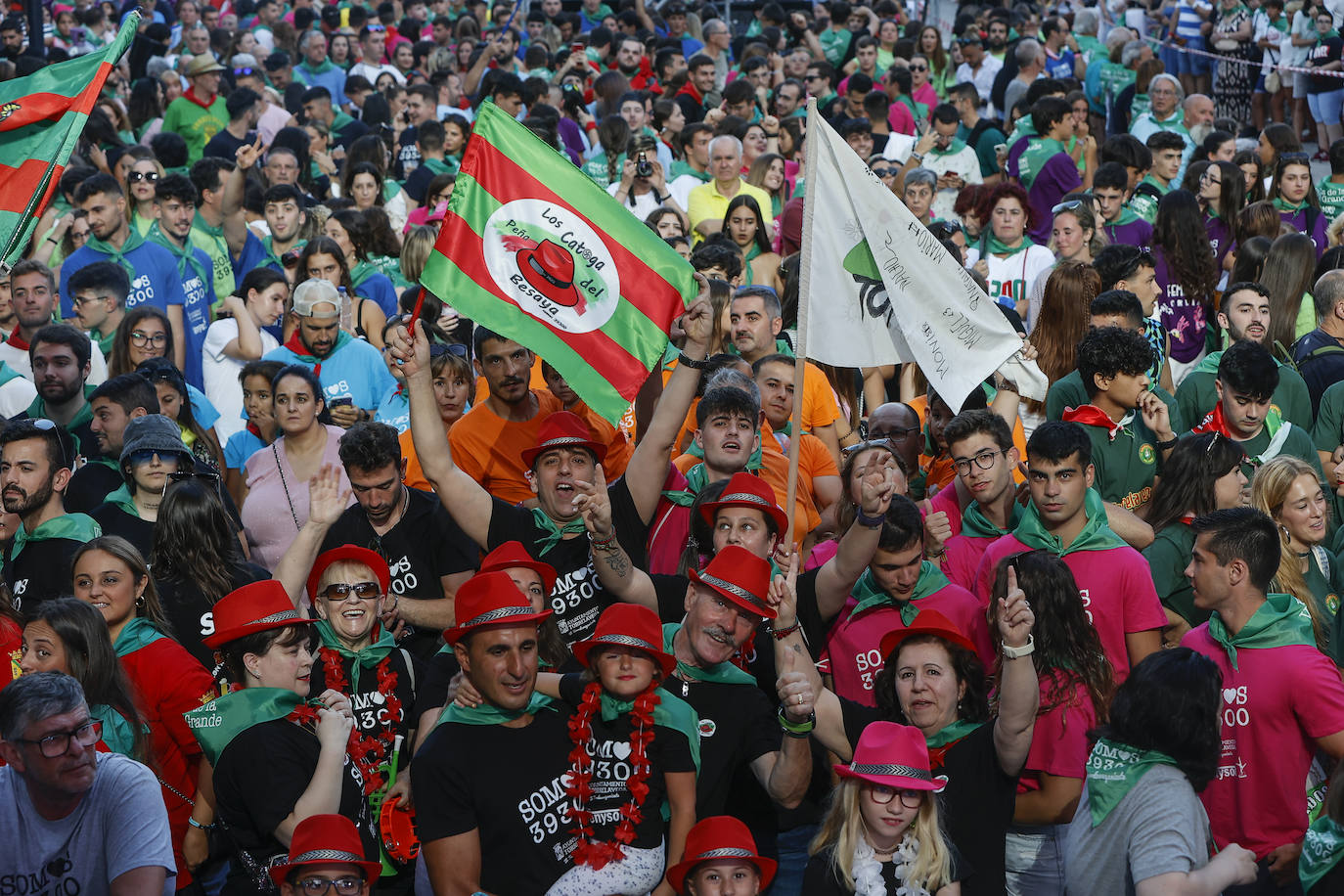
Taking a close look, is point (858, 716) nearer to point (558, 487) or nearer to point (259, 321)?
point (558, 487)

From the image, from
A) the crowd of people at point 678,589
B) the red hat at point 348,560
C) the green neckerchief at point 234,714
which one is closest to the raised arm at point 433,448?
the crowd of people at point 678,589

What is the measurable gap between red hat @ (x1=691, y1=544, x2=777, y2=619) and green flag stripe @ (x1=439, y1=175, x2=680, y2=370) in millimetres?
1323

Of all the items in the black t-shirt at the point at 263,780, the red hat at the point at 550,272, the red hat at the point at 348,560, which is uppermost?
the red hat at the point at 550,272

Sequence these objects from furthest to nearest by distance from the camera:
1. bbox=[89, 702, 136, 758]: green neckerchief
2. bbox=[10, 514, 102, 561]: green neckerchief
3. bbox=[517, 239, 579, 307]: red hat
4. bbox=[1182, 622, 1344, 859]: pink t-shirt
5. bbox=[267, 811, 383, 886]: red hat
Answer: bbox=[10, 514, 102, 561]: green neckerchief → bbox=[517, 239, 579, 307]: red hat → bbox=[89, 702, 136, 758]: green neckerchief → bbox=[1182, 622, 1344, 859]: pink t-shirt → bbox=[267, 811, 383, 886]: red hat

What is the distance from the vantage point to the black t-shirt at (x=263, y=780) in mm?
4793

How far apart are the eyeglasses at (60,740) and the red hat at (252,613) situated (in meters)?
0.63

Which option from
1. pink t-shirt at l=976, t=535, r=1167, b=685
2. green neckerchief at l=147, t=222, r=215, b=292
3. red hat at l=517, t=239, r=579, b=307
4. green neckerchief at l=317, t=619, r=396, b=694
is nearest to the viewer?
green neckerchief at l=317, t=619, r=396, b=694

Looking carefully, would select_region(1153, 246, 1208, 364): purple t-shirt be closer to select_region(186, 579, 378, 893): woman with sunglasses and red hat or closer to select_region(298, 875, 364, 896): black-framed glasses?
select_region(186, 579, 378, 893): woman with sunglasses and red hat

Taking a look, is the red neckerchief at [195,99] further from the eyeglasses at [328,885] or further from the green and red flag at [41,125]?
the eyeglasses at [328,885]

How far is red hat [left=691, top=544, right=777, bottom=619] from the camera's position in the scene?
17.0 feet

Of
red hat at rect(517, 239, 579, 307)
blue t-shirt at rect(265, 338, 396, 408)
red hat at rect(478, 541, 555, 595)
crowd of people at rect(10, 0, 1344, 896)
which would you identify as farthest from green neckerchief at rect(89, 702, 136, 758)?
blue t-shirt at rect(265, 338, 396, 408)

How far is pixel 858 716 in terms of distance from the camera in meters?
5.21

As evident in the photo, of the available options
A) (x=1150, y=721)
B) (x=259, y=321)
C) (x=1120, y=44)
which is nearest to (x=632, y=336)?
(x=1150, y=721)

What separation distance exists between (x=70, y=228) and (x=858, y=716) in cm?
802
